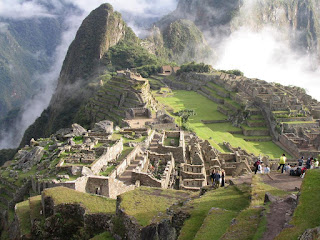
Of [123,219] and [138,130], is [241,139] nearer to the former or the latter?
[138,130]

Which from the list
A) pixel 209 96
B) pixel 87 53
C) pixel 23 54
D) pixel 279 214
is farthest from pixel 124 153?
pixel 23 54

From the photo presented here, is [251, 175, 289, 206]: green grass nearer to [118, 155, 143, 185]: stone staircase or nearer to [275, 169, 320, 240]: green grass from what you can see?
[275, 169, 320, 240]: green grass

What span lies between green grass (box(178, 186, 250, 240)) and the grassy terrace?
23527 mm

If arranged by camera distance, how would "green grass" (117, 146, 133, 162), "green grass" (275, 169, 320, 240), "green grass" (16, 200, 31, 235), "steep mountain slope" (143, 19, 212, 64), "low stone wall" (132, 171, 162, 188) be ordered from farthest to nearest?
"steep mountain slope" (143, 19, 212, 64)
"green grass" (117, 146, 133, 162)
"low stone wall" (132, 171, 162, 188)
"green grass" (16, 200, 31, 235)
"green grass" (275, 169, 320, 240)

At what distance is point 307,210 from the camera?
8930mm

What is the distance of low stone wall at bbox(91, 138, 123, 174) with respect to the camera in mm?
19362

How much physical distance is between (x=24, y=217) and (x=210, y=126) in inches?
1628

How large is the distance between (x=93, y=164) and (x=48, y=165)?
2899mm

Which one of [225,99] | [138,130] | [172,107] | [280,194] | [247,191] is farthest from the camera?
[225,99]

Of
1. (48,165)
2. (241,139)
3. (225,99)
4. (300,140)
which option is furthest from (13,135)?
(48,165)

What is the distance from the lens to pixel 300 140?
47.5 meters

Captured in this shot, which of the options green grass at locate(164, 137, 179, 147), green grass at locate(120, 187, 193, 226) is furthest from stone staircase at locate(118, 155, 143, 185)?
A: green grass at locate(164, 137, 179, 147)

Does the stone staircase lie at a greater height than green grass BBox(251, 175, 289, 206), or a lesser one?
greater

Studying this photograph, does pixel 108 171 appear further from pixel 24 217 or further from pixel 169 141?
pixel 169 141
